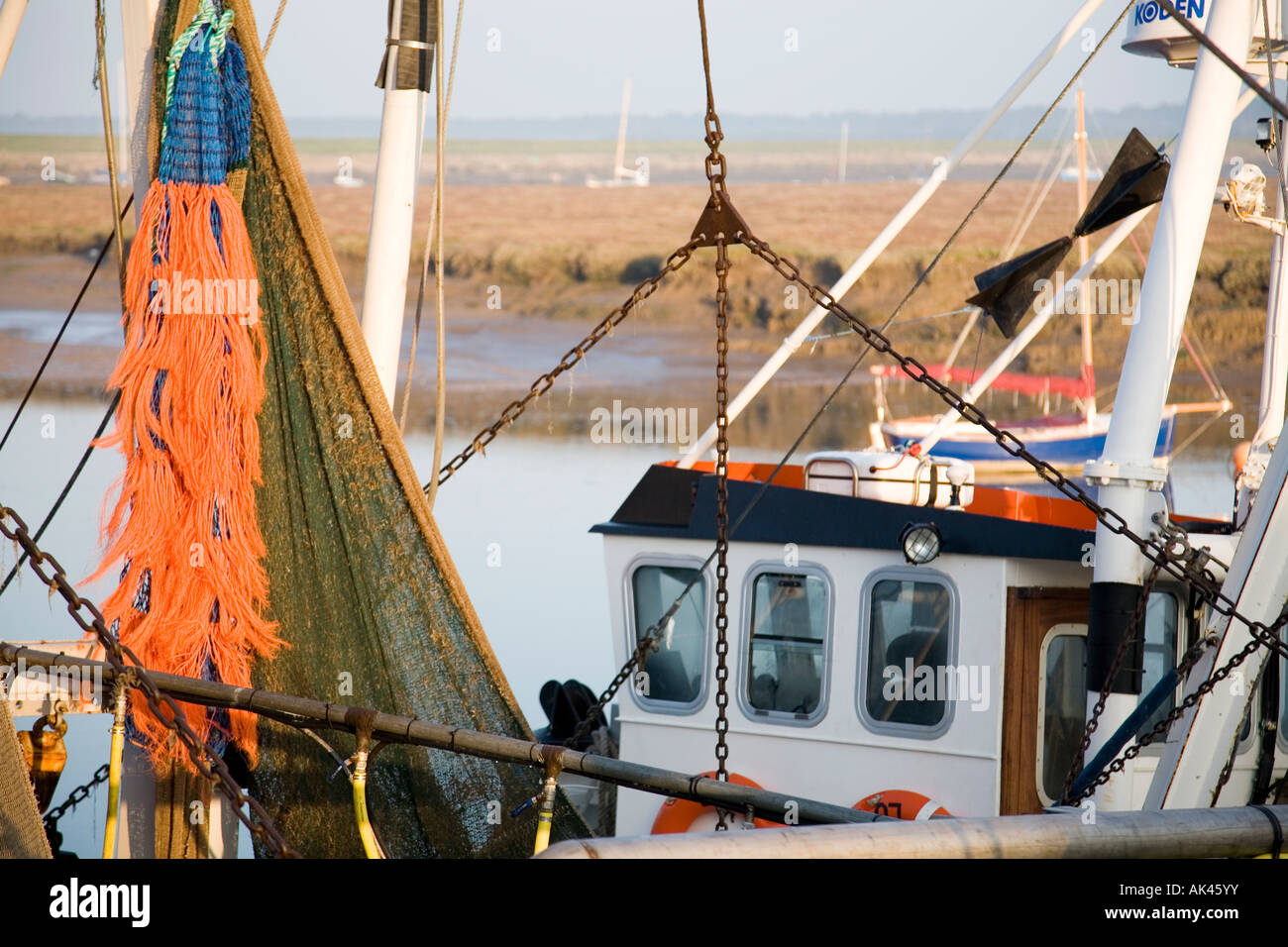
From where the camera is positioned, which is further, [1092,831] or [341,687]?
[341,687]

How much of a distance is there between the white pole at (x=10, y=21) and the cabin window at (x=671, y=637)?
3.45 meters

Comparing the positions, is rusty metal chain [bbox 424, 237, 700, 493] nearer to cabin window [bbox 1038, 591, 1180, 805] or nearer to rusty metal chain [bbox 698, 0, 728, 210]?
rusty metal chain [bbox 698, 0, 728, 210]

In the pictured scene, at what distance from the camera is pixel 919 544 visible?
20.6ft

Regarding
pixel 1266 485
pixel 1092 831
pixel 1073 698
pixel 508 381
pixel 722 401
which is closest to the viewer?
pixel 1092 831

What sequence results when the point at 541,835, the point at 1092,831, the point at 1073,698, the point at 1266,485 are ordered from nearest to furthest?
the point at 1092,831 → the point at 541,835 → the point at 1266,485 → the point at 1073,698

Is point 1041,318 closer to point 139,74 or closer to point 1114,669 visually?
point 1114,669

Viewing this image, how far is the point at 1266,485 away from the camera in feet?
17.8

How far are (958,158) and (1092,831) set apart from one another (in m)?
5.16

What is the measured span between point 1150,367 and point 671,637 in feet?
8.23

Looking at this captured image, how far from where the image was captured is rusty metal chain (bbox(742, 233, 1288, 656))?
15.4 ft

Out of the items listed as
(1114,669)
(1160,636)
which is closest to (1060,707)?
(1160,636)

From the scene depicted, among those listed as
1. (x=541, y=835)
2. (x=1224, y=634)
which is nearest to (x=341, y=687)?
(x=541, y=835)

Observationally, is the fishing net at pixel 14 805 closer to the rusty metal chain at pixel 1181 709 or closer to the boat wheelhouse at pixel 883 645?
the boat wheelhouse at pixel 883 645
